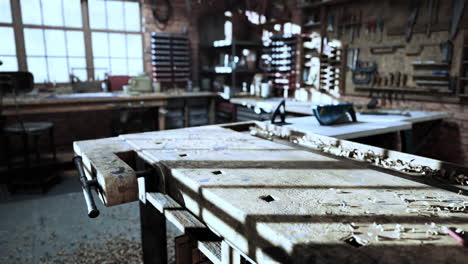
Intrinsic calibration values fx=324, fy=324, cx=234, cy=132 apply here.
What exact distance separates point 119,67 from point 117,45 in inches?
14.4

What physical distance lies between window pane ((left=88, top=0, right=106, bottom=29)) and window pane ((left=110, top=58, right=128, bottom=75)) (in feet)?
1.90

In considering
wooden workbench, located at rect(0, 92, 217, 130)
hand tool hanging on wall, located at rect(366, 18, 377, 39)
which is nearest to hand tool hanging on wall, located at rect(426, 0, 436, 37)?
hand tool hanging on wall, located at rect(366, 18, 377, 39)

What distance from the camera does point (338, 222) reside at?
839 mm

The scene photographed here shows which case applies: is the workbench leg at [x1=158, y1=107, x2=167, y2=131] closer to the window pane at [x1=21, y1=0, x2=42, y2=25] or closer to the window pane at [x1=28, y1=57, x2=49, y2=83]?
the window pane at [x1=28, y1=57, x2=49, y2=83]

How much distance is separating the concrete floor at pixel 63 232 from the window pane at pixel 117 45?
2.95m

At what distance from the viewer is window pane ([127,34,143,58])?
5590mm

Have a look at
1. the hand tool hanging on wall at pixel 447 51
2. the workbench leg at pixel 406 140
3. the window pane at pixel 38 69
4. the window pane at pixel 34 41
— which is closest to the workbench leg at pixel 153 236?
the workbench leg at pixel 406 140

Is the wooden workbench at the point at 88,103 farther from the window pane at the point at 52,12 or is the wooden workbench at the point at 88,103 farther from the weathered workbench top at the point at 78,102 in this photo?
the window pane at the point at 52,12

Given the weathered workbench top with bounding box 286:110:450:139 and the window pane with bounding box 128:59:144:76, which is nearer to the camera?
the weathered workbench top with bounding box 286:110:450:139

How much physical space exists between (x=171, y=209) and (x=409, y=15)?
351cm

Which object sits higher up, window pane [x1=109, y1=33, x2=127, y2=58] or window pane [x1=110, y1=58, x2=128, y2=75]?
window pane [x1=109, y1=33, x2=127, y2=58]

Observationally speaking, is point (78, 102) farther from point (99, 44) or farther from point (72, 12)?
point (72, 12)

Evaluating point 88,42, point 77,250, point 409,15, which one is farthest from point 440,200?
point 88,42

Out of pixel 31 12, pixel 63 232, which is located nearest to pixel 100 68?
pixel 31 12
